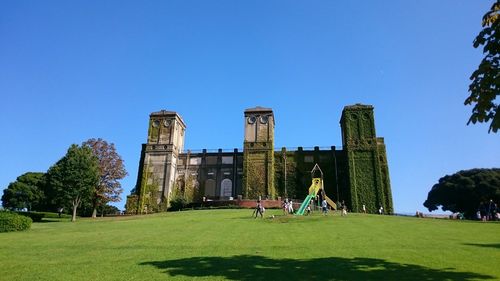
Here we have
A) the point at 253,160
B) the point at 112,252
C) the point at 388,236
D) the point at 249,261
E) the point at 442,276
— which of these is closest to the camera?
the point at 442,276

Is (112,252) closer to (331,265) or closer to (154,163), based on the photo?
(331,265)

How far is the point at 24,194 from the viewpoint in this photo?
6944cm

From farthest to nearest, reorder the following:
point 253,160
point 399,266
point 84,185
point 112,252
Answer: point 253,160
point 84,185
point 112,252
point 399,266

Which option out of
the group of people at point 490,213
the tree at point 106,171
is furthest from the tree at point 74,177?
the group of people at point 490,213

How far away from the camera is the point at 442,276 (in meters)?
9.50

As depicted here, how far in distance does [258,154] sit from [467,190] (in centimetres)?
3899

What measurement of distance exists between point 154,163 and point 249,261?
44024 mm

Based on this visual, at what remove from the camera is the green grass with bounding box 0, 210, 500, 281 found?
10.1 m

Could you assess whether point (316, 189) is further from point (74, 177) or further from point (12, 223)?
point (12, 223)

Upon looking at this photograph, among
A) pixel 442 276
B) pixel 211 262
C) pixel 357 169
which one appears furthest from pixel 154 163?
pixel 442 276

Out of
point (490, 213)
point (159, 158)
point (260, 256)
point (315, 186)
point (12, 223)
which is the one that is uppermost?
point (159, 158)

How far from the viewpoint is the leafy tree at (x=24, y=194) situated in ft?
225

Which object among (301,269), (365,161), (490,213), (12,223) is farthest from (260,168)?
(301,269)

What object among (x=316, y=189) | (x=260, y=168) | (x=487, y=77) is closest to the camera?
(x=487, y=77)
